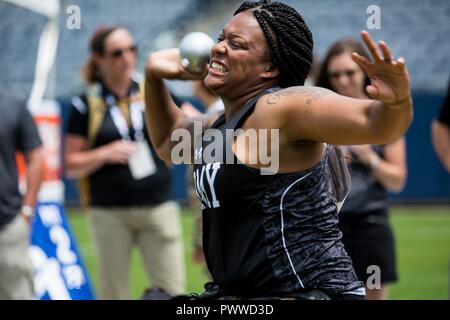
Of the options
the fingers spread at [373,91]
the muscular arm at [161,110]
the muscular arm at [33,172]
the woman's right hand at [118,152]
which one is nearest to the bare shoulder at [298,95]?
the fingers spread at [373,91]

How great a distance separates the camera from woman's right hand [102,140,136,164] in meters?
6.83

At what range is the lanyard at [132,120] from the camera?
698 centimetres

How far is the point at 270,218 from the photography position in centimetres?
317

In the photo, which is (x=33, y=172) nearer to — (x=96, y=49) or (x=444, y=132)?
(x=96, y=49)

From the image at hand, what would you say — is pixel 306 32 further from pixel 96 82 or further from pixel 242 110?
pixel 96 82

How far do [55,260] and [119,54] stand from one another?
169 cm

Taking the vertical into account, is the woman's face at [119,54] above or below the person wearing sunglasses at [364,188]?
above

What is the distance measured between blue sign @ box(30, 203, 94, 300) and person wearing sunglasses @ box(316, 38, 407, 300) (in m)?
2.33

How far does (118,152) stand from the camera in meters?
6.82

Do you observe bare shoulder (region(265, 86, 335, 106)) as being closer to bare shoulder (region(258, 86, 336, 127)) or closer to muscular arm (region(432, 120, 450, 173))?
bare shoulder (region(258, 86, 336, 127))

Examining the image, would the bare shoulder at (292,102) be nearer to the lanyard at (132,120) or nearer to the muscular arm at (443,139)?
the muscular arm at (443,139)

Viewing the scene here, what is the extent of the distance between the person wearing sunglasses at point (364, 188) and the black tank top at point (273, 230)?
7.14ft
